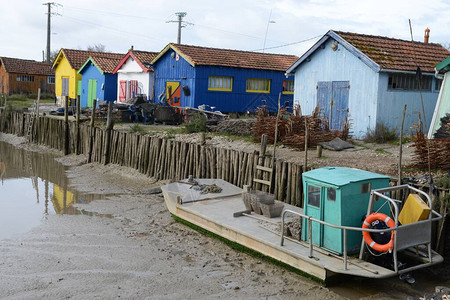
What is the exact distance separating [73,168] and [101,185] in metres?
3.61

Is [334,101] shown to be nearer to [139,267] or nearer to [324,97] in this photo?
[324,97]

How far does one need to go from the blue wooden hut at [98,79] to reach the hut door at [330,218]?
2596cm

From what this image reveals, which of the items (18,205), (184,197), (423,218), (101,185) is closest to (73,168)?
(101,185)

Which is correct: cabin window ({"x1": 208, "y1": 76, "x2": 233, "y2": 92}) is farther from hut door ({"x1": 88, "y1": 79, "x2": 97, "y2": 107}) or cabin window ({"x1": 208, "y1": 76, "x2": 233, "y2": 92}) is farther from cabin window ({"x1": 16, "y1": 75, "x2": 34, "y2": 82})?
cabin window ({"x1": 16, "y1": 75, "x2": 34, "y2": 82})

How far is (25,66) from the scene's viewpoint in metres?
50.4

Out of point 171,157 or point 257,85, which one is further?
point 257,85

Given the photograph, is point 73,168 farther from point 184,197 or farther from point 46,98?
point 46,98

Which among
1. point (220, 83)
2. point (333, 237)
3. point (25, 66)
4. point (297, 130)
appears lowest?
point (333, 237)

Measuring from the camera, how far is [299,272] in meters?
8.59

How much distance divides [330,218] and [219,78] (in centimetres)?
1958

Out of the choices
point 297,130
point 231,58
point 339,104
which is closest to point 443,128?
point 297,130

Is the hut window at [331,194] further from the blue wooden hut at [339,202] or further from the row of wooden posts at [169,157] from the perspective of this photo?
the row of wooden posts at [169,157]

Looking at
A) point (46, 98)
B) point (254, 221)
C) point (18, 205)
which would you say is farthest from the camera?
point (46, 98)

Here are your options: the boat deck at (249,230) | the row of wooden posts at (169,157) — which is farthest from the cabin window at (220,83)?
the boat deck at (249,230)
